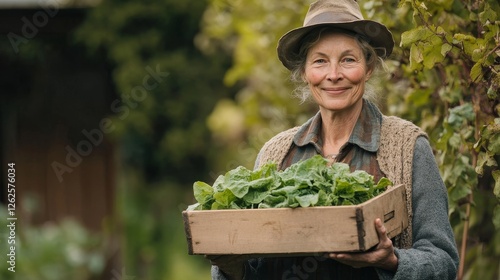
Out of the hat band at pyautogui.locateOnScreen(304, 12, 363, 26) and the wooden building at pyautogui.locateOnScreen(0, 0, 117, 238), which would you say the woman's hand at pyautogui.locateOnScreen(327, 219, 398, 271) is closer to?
the hat band at pyautogui.locateOnScreen(304, 12, 363, 26)

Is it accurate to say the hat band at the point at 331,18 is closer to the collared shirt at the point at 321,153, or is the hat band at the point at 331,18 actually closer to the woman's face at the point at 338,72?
the woman's face at the point at 338,72

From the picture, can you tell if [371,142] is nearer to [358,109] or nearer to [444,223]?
[358,109]

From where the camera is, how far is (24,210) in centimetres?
A: 994

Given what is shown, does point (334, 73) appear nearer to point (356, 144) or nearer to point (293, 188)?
point (356, 144)

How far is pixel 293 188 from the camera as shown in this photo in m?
3.13

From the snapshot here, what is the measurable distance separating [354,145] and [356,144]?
0.02 metres

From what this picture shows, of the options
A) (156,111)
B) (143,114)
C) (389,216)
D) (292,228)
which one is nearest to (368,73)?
(389,216)

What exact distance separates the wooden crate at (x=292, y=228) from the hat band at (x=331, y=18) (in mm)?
615

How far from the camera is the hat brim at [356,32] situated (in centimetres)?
348

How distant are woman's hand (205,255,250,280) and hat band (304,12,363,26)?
0.84m

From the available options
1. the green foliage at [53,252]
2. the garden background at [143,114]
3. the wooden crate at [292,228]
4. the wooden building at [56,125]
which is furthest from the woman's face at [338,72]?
the wooden building at [56,125]

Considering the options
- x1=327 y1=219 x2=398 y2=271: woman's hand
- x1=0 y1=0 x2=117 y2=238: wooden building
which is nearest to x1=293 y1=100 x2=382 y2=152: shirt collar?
x1=327 y1=219 x2=398 y2=271: woman's hand

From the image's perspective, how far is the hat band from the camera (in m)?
3.49

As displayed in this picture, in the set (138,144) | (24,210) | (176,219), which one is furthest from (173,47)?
(24,210)
